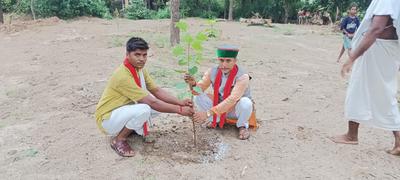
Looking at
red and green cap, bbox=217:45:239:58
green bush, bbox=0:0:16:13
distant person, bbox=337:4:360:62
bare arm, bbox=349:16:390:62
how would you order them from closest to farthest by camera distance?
bare arm, bbox=349:16:390:62 → red and green cap, bbox=217:45:239:58 → distant person, bbox=337:4:360:62 → green bush, bbox=0:0:16:13

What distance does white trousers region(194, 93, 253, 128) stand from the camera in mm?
3586

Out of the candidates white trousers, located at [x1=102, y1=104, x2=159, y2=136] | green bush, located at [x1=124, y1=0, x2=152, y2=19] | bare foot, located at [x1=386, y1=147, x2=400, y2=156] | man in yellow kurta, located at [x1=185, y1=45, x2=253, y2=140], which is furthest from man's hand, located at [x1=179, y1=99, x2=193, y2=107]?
green bush, located at [x1=124, y1=0, x2=152, y2=19]

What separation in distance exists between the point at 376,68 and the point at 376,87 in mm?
170

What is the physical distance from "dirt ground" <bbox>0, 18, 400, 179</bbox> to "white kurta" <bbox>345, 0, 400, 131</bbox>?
0.39 m

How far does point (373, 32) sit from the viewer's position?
305cm

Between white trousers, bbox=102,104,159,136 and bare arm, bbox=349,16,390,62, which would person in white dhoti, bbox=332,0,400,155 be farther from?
white trousers, bbox=102,104,159,136

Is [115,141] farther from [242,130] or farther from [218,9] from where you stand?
[218,9]

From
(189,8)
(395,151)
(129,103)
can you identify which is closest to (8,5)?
(189,8)

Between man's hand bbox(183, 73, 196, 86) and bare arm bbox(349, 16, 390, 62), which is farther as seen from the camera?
man's hand bbox(183, 73, 196, 86)

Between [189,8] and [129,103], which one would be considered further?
[189,8]

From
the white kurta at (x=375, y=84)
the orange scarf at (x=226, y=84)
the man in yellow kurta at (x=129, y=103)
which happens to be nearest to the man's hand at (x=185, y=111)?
the man in yellow kurta at (x=129, y=103)

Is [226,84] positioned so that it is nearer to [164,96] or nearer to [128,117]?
[164,96]

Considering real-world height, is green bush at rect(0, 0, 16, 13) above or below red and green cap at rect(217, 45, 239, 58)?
above

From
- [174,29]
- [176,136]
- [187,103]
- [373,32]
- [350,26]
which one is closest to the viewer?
[373,32]
